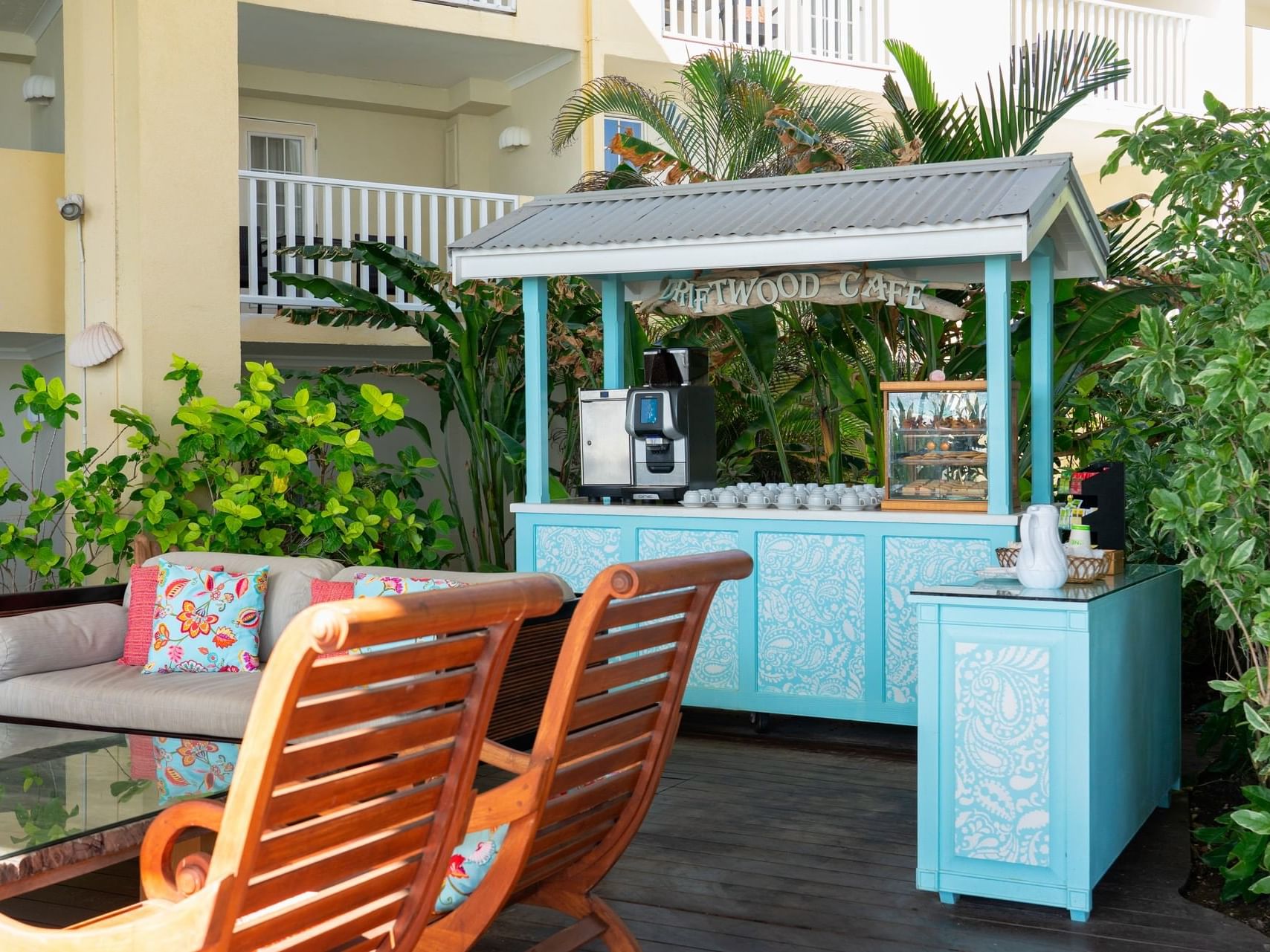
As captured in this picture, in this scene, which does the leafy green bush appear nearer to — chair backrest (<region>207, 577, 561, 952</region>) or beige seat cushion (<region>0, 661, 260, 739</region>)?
beige seat cushion (<region>0, 661, 260, 739</region>)

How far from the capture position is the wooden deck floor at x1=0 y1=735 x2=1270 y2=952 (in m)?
3.47

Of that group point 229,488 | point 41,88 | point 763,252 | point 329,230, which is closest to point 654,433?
point 763,252

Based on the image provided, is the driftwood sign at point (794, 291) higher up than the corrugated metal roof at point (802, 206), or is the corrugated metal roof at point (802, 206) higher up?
the corrugated metal roof at point (802, 206)

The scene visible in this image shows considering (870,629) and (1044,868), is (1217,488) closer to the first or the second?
(1044,868)

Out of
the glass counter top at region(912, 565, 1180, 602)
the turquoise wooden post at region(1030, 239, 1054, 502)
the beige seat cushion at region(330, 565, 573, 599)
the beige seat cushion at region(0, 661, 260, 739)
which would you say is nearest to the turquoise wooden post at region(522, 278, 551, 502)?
the beige seat cushion at region(330, 565, 573, 599)

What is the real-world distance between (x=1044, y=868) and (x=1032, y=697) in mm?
471

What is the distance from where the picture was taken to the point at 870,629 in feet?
18.4

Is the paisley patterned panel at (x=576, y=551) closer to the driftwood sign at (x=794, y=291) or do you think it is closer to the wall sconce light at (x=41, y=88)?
the driftwood sign at (x=794, y=291)

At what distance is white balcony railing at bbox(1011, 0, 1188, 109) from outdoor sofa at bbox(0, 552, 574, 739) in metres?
10.7

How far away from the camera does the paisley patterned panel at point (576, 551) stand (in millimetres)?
6160

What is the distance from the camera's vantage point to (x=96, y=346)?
739cm

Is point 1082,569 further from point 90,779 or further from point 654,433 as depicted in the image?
point 90,779

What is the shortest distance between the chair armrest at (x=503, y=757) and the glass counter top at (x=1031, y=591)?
1493 mm

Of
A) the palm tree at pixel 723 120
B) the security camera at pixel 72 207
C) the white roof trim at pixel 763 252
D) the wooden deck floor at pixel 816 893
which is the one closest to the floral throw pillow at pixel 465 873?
the wooden deck floor at pixel 816 893
